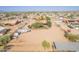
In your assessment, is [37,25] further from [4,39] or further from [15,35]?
[4,39]

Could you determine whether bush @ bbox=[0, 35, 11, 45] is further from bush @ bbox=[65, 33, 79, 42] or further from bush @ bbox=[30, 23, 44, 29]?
bush @ bbox=[65, 33, 79, 42]

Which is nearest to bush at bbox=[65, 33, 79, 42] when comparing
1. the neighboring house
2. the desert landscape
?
the desert landscape

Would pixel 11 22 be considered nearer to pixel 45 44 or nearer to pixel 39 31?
pixel 39 31

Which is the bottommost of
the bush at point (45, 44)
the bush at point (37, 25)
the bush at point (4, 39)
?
the bush at point (45, 44)

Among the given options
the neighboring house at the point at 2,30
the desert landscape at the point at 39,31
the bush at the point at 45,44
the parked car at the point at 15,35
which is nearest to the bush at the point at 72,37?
the desert landscape at the point at 39,31

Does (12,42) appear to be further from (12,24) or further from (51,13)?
(51,13)

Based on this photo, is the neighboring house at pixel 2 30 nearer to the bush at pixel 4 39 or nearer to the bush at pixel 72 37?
the bush at pixel 4 39

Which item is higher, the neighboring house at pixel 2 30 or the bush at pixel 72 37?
the neighboring house at pixel 2 30

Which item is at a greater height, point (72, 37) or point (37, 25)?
point (37, 25)

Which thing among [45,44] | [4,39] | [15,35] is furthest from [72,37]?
[4,39]

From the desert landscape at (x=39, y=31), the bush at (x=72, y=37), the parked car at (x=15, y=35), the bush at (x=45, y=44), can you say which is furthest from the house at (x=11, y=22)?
the bush at (x=72, y=37)

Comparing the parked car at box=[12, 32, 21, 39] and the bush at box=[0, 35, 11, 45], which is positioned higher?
the parked car at box=[12, 32, 21, 39]
